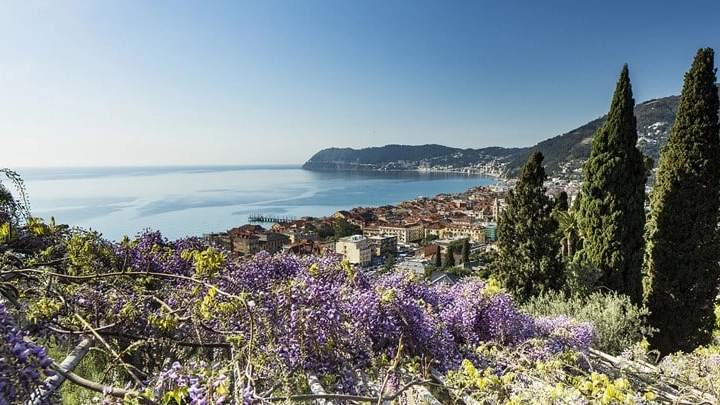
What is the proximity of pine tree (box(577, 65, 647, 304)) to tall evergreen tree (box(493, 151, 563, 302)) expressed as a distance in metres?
0.97

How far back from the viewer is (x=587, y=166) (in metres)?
8.48

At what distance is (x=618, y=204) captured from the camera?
8.02m

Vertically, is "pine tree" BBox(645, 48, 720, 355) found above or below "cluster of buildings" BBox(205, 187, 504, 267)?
above

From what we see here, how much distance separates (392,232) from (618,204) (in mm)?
47310

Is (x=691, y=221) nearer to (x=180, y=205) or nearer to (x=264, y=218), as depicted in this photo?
(x=264, y=218)

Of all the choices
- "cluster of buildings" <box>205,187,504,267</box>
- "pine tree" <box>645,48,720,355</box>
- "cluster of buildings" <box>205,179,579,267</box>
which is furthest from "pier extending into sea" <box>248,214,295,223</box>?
"pine tree" <box>645,48,720,355</box>

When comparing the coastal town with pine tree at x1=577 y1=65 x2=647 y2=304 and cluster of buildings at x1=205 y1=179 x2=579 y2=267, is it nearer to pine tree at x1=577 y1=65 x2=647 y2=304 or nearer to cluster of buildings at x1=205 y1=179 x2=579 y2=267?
cluster of buildings at x1=205 y1=179 x2=579 y2=267

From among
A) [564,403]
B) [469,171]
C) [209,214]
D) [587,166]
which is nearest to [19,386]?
[564,403]

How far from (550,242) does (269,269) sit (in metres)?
6.50

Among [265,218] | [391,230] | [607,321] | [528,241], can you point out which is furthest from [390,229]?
[607,321]

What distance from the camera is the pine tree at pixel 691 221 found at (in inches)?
302

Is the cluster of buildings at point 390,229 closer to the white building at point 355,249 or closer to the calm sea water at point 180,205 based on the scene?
the white building at point 355,249

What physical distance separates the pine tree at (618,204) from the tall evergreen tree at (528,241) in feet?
3.18

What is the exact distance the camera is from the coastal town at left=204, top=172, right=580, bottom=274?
38.0 meters
